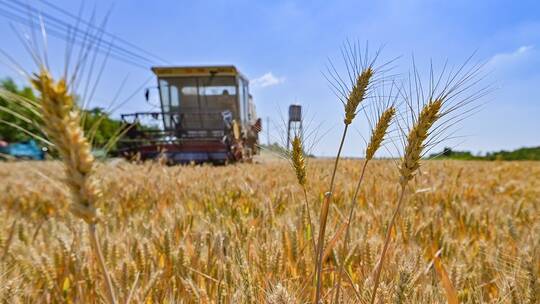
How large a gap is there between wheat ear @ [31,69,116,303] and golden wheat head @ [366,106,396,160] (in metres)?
0.38

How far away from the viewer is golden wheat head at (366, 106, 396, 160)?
1.58ft

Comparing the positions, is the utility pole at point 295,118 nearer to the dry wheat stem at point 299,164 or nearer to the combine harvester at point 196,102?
the dry wheat stem at point 299,164

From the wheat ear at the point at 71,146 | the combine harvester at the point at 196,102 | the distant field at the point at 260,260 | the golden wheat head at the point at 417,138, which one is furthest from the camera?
the combine harvester at the point at 196,102

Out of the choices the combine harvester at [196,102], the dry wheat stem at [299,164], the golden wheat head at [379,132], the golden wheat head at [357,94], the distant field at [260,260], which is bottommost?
the distant field at [260,260]

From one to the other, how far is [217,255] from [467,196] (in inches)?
71.2

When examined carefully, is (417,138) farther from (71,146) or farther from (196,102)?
(196,102)

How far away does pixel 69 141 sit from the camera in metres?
0.28

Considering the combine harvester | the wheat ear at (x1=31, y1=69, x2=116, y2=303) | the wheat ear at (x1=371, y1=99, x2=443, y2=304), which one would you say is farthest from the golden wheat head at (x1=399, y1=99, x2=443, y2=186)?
the combine harvester

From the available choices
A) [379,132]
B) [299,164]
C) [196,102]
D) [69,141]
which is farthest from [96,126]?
[196,102]

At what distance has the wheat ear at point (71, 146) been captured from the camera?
272 millimetres

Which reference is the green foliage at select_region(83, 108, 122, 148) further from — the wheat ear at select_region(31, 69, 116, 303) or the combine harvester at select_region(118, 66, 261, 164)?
the combine harvester at select_region(118, 66, 261, 164)

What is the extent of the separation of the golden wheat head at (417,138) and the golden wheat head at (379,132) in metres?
0.04

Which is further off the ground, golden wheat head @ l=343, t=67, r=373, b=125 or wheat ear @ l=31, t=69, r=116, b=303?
golden wheat head @ l=343, t=67, r=373, b=125

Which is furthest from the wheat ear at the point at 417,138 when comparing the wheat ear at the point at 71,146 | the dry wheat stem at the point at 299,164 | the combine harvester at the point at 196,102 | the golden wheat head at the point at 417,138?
the combine harvester at the point at 196,102
